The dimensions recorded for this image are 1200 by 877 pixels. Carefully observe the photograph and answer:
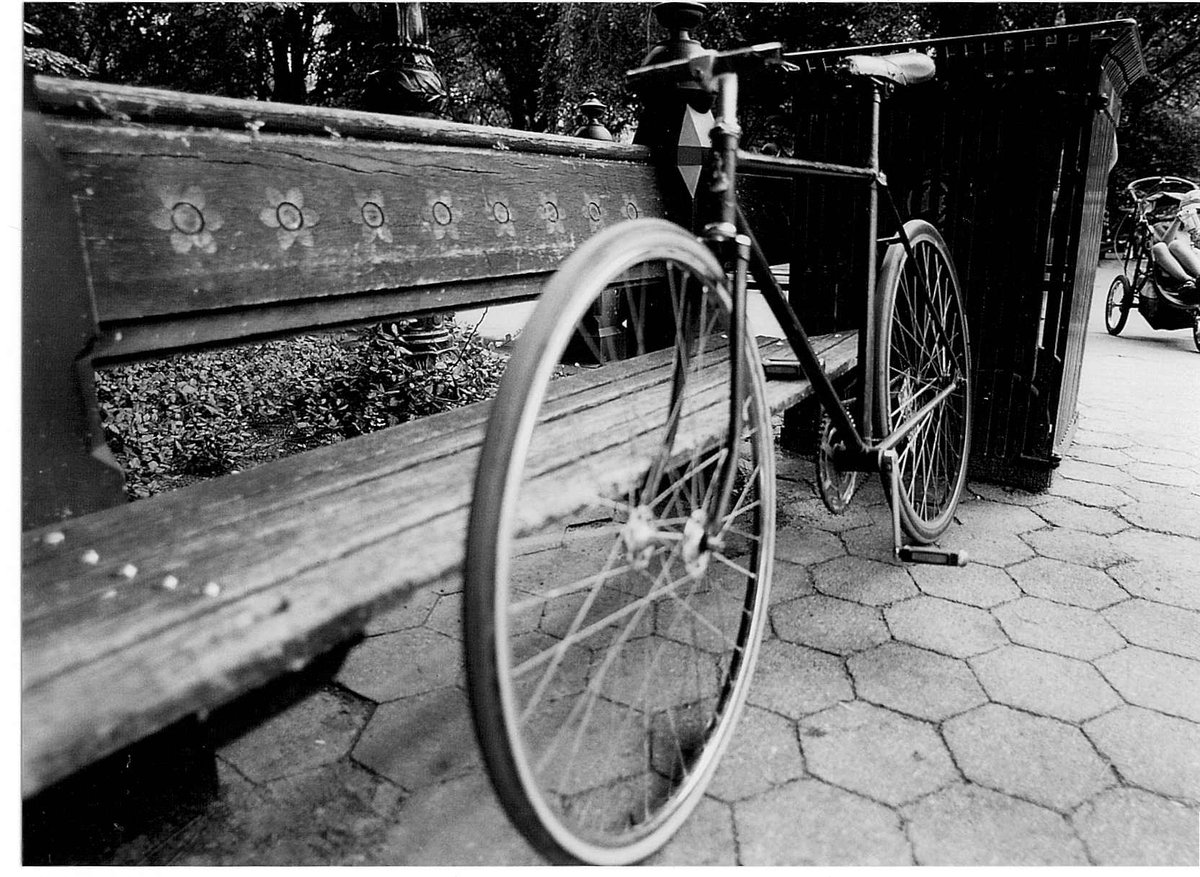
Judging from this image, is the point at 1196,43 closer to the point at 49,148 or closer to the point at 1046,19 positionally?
the point at 1046,19

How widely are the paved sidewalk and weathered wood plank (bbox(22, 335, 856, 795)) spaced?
26.4 inches

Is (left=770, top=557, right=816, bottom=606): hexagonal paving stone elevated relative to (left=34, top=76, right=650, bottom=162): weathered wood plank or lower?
lower

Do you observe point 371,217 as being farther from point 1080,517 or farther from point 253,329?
point 1080,517

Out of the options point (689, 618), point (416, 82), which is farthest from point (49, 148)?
point (416, 82)

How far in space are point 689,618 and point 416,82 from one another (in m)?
2.45

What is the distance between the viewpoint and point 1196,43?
14.6 metres

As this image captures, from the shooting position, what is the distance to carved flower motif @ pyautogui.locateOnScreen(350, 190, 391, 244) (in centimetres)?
167

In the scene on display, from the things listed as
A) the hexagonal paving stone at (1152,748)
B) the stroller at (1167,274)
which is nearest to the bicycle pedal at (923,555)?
the hexagonal paving stone at (1152,748)

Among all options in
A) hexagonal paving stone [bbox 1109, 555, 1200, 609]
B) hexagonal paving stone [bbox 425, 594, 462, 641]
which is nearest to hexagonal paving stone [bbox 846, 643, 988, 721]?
hexagonal paving stone [bbox 1109, 555, 1200, 609]

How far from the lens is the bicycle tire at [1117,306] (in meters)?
7.05

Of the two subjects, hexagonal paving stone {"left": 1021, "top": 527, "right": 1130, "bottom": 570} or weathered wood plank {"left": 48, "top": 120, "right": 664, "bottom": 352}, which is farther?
hexagonal paving stone {"left": 1021, "top": 527, "right": 1130, "bottom": 570}

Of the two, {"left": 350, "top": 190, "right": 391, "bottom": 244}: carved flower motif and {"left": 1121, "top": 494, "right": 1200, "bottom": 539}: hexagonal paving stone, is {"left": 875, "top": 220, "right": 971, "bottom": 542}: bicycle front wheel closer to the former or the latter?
{"left": 1121, "top": 494, "right": 1200, "bottom": 539}: hexagonal paving stone

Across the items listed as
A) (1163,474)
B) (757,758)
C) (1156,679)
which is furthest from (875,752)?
(1163,474)

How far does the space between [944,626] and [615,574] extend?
1.26 meters
